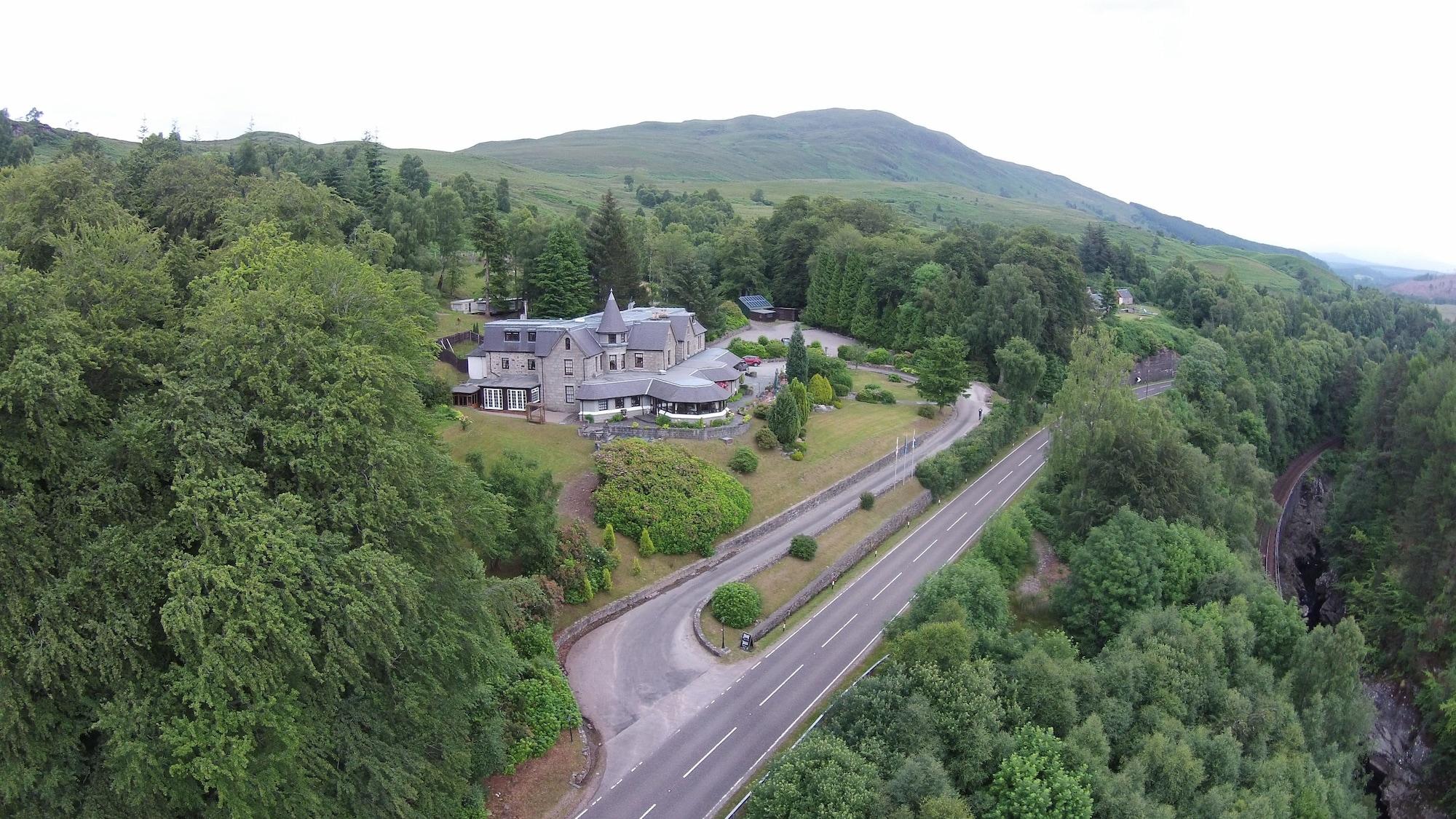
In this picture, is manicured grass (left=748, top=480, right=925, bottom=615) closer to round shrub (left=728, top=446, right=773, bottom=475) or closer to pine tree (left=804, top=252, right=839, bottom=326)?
round shrub (left=728, top=446, right=773, bottom=475)

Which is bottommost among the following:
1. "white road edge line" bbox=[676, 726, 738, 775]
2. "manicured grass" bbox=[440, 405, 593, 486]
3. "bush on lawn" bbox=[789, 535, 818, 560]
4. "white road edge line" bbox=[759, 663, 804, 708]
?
"white road edge line" bbox=[759, 663, 804, 708]

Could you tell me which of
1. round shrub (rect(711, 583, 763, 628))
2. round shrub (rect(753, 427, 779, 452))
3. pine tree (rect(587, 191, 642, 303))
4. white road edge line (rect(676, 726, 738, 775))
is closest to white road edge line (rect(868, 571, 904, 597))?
round shrub (rect(711, 583, 763, 628))

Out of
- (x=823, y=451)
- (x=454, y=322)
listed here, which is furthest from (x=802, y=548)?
(x=454, y=322)

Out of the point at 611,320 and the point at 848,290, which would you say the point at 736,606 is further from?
the point at 848,290

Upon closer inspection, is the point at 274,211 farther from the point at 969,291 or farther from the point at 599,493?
the point at 969,291

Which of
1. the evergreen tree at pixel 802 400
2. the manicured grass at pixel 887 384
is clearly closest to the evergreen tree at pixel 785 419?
the evergreen tree at pixel 802 400

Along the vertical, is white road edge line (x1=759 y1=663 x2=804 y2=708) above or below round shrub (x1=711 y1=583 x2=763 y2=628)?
below
